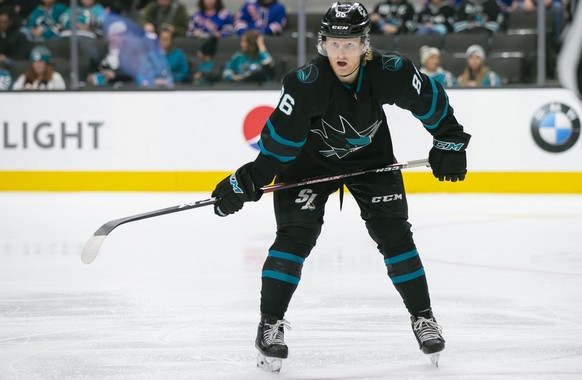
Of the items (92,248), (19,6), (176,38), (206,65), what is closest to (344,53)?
(92,248)

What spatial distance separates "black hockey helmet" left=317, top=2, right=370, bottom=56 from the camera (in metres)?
2.67

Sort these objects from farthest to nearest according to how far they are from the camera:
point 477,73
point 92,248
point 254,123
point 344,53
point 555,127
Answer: point 254,123
point 477,73
point 555,127
point 92,248
point 344,53

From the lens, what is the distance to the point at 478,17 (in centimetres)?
820

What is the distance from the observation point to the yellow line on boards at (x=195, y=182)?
7.59m

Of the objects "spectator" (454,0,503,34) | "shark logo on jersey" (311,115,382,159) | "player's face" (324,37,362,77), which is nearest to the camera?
"player's face" (324,37,362,77)

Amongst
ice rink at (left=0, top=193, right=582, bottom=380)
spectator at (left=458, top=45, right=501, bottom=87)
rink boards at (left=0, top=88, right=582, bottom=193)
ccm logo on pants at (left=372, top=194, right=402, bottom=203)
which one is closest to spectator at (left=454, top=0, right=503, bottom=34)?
spectator at (left=458, top=45, right=501, bottom=87)

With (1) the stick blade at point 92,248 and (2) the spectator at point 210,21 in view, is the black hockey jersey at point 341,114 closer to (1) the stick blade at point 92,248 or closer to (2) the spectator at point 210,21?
(1) the stick blade at point 92,248

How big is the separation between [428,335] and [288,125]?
2.31ft

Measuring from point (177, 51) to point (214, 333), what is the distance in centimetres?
536

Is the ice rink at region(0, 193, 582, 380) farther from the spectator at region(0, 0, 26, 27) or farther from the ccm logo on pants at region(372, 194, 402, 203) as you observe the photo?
the spectator at region(0, 0, 26, 27)

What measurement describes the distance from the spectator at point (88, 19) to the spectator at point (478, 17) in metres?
2.86

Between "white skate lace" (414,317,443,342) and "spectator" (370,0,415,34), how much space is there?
18.5ft

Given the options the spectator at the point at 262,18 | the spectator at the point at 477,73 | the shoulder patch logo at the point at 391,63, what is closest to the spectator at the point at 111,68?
the spectator at the point at 262,18

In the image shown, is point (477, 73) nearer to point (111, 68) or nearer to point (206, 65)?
point (206, 65)
